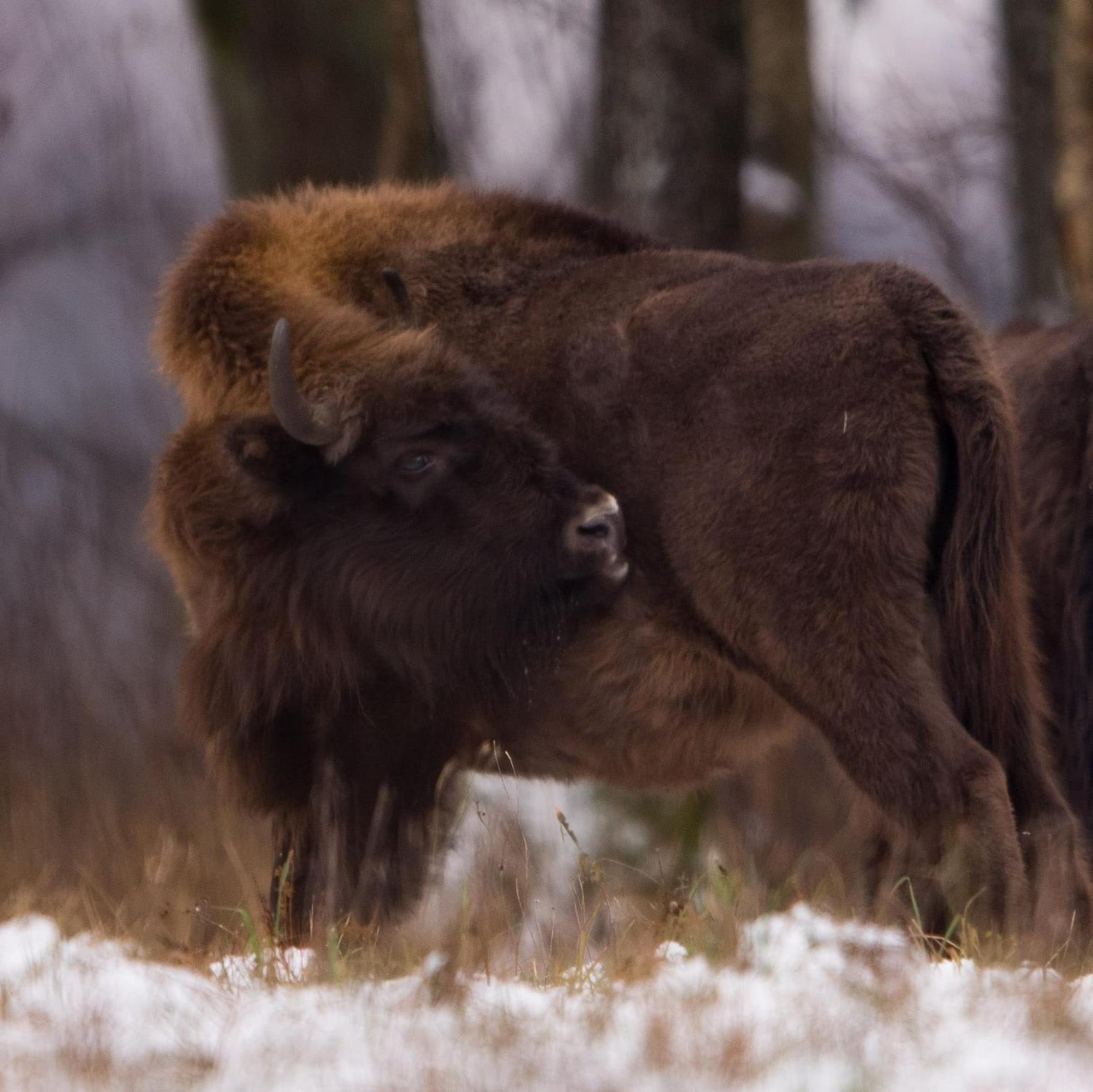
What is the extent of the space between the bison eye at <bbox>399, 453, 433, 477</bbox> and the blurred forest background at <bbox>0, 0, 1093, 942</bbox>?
1359 millimetres

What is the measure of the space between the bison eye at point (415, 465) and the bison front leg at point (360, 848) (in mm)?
951

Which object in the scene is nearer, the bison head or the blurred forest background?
the bison head

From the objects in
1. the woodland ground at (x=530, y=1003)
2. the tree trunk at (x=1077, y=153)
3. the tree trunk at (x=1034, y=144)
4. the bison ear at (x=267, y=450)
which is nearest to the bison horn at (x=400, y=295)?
the bison ear at (x=267, y=450)

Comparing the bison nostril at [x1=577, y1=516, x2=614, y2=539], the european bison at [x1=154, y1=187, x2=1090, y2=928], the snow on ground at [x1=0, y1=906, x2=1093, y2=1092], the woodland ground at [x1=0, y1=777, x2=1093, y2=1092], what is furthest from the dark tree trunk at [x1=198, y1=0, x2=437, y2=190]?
the snow on ground at [x1=0, y1=906, x2=1093, y2=1092]

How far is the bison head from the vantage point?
5020 millimetres

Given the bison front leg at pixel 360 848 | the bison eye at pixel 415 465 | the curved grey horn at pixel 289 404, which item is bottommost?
the bison front leg at pixel 360 848

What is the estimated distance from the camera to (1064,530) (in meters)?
5.45

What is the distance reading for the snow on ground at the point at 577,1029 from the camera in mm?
2684

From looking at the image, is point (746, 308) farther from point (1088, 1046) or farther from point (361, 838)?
point (1088, 1046)

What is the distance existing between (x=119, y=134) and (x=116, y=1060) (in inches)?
280

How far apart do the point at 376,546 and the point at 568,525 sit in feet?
2.24

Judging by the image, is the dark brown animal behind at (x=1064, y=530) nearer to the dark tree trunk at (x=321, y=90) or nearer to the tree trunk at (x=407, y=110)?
the tree trunk at (x=407, y=110)

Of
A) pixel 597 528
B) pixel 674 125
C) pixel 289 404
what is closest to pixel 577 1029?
pixel 597 528

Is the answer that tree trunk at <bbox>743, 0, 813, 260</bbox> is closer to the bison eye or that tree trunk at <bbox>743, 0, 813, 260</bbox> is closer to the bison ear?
the bison eye
